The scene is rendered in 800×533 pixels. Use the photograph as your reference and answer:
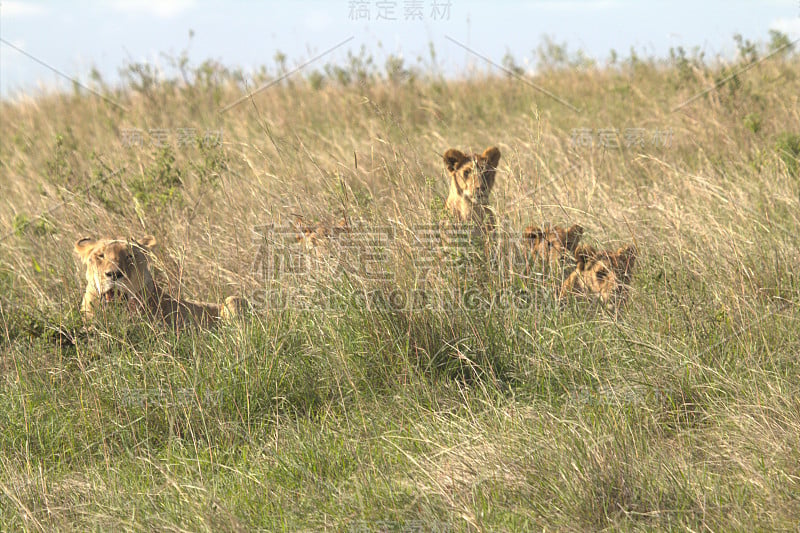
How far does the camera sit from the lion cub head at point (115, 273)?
4859 millimetres

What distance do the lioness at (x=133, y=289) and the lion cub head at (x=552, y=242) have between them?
1825 mm

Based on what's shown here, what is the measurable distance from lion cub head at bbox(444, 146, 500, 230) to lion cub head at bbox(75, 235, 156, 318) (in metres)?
1.93

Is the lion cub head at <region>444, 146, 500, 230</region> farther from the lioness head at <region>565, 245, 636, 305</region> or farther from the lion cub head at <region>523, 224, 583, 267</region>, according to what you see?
the lioness head at <region>565, 245, 636, 305</region>

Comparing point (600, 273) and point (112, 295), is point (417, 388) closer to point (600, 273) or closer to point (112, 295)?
point (600, 273)

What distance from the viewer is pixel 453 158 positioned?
5578mm

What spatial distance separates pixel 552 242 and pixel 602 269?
35 cm

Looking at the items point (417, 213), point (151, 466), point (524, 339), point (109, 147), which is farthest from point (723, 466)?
point (109, 147)

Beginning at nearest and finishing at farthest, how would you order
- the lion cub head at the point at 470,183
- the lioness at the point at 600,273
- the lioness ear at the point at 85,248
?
1. the lioness at the point at 600,273
2. the lioness ear at the point at 85,248
3. the lion cub head at the point at 470,183

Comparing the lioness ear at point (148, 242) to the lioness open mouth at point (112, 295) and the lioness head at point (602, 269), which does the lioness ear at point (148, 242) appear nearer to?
the lioness open mouth at point (112, 295)

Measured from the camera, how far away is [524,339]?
442 cm

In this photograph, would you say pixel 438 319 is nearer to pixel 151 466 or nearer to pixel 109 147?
pixel 151 466

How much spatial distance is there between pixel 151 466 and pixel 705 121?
25.2 feet

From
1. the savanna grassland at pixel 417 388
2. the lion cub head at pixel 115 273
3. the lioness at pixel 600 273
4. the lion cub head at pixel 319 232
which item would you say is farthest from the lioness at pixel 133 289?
the lioness at pixel 600 273

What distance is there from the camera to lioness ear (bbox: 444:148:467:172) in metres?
5.55
